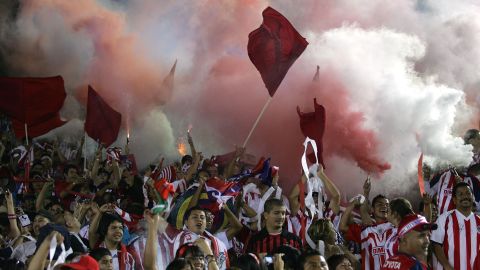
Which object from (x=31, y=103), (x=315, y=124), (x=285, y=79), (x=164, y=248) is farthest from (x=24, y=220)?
(x=285, y=79)

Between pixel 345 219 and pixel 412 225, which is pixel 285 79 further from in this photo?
pixel 412 225

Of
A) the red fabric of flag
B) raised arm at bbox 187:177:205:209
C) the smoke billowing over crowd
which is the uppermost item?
the smoke billowing over crowd

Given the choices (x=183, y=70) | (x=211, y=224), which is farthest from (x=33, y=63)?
(x=211, y=224)

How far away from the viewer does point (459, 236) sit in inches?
236

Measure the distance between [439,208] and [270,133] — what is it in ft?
21.6

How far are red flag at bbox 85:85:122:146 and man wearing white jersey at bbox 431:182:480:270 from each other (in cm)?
655

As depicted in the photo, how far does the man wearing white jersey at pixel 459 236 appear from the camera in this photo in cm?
597

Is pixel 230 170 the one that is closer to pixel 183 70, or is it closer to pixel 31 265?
pixel 31 265

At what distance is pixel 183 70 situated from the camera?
17359 millimetres

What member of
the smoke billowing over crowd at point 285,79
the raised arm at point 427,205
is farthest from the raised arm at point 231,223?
the smoke billowing over crowd at point 285,79

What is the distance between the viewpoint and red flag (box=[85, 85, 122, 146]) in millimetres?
11516

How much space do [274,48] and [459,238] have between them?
13.2ft

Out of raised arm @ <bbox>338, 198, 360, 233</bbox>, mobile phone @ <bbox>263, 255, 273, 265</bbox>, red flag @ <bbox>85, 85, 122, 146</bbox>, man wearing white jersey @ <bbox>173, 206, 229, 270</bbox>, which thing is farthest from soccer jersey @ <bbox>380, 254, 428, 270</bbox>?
red flag @ <bbox>85, 85, 122, 146</bbox>

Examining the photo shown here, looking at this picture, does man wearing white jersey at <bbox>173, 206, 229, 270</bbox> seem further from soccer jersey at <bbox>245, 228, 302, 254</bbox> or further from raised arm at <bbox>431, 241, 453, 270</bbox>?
raised arm at <bbox>431, 241, 453, 270</bbox>
